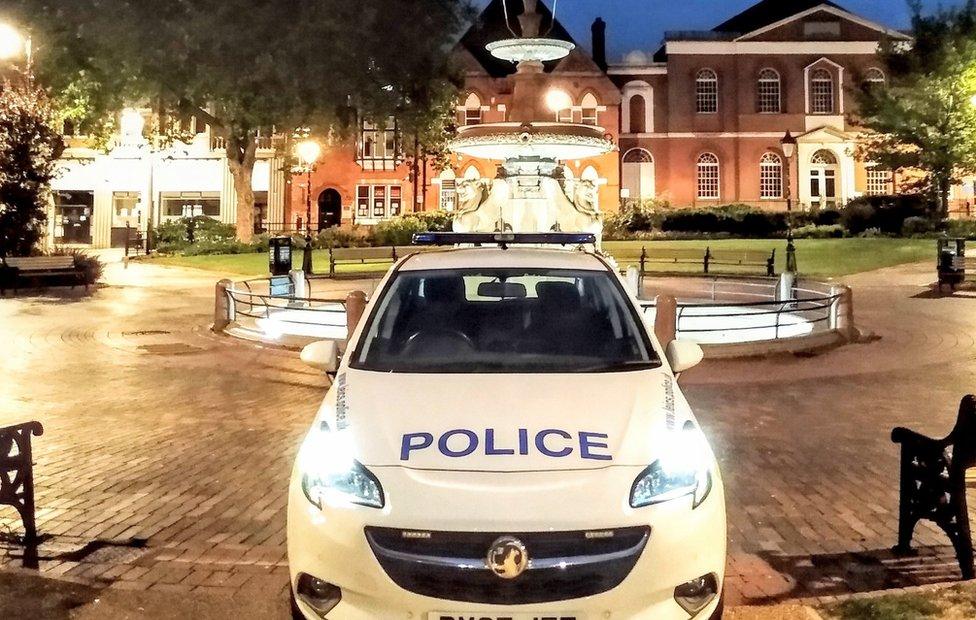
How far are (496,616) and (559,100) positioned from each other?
48.9m

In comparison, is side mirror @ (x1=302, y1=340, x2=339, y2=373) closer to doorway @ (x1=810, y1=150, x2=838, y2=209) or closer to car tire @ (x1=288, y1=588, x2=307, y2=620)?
car tire @ (x1=288, y1=588, x2=307, y2=620)

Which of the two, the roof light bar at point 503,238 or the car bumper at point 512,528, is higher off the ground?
the roof light bar at point 503,238

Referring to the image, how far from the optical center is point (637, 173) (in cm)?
5481

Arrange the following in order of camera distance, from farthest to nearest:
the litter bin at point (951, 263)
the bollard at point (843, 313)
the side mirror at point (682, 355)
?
the litter bin at point (951, 263)
the bollard at point (843, 313)
the side mirror at point (682, 355)

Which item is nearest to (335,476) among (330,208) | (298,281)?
(298,281)

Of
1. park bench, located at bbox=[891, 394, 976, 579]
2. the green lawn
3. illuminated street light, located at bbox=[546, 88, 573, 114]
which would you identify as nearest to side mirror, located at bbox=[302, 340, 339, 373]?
park bench, located at bbox=[891, 394, 976, 579]

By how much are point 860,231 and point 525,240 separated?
40.5m

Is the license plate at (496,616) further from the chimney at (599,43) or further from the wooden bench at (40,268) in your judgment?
the chimney at (599,43)

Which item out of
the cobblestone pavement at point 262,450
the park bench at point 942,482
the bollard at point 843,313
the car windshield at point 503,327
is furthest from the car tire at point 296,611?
the bollard at point 843,313

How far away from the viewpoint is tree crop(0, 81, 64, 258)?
23.2m

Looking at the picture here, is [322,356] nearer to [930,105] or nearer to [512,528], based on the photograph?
[512,528]

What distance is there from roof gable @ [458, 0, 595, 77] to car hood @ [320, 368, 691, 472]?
4910 centimetres

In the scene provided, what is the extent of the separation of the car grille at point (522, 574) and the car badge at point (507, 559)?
0.08 ft

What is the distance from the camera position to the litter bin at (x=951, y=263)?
2234 cm
